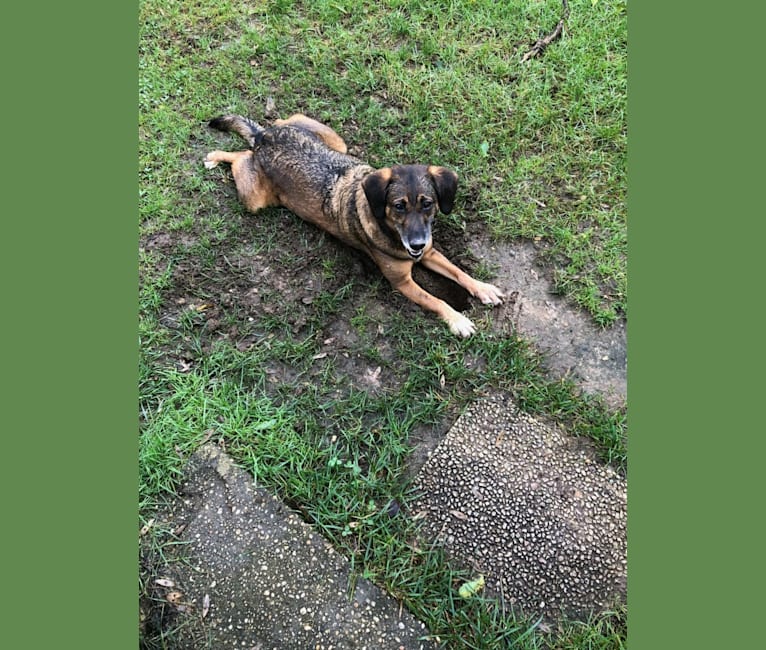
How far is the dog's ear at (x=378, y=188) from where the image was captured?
4156 mm

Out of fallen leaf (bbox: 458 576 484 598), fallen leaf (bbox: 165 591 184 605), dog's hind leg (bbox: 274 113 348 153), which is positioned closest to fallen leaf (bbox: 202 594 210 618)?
fallen leaf (bbox: 165 591 184 605)

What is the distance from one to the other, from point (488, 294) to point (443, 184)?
1.01 metres

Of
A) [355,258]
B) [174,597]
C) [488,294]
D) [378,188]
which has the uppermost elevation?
[378,188]

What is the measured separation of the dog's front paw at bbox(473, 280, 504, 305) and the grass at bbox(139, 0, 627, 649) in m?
0.19

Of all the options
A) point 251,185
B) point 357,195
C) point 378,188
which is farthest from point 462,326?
point 251,185

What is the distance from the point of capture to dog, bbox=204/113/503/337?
4141 millimetres

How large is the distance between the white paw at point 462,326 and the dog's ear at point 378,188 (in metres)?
1.07

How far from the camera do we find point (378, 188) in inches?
164

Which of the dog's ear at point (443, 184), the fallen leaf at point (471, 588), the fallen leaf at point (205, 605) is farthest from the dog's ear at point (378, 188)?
the fallen leaf at point (205, 605)

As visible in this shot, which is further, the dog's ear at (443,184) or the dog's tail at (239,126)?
the dog's tail at (239,126)

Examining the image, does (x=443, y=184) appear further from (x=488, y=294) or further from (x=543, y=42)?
(x=543, y=42)

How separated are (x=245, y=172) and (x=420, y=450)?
3.18 metres

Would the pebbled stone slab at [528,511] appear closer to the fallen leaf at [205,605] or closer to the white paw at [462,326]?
the white paw at [462,326]

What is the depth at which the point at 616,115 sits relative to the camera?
18.0 feet
